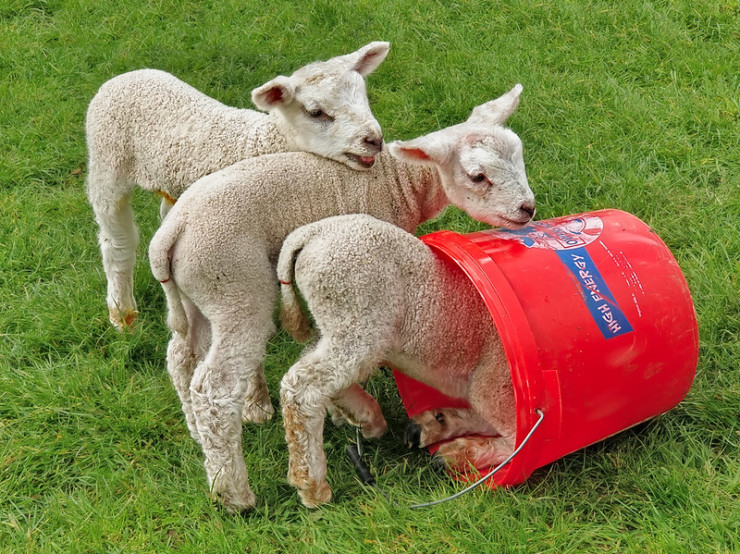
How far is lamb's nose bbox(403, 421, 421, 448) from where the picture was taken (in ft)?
12.5

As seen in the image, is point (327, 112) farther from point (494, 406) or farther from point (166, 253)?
point (494, 406)

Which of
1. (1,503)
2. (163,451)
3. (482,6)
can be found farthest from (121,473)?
(482,6)

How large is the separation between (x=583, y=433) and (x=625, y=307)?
55cm

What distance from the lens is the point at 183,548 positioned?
3199 millimetres

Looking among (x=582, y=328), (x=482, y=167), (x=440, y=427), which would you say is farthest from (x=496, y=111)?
(x=440, y=427)

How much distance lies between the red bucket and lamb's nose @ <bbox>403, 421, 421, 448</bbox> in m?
0.36

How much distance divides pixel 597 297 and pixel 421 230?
2039 millimetres

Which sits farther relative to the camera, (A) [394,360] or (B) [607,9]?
(B) [607,9]

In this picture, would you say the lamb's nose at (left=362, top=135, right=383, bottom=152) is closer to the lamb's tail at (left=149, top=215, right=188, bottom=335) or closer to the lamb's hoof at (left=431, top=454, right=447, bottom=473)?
the lamb's tail at (left=149, top=215, right=188, bottom=335)

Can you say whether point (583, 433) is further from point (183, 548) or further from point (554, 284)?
point (183, 548)

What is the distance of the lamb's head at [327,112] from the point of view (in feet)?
12.4

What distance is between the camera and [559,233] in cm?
362

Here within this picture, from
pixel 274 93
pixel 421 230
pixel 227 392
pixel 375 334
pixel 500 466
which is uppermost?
pixel 274 93

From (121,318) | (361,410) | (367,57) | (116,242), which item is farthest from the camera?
(121,318)
